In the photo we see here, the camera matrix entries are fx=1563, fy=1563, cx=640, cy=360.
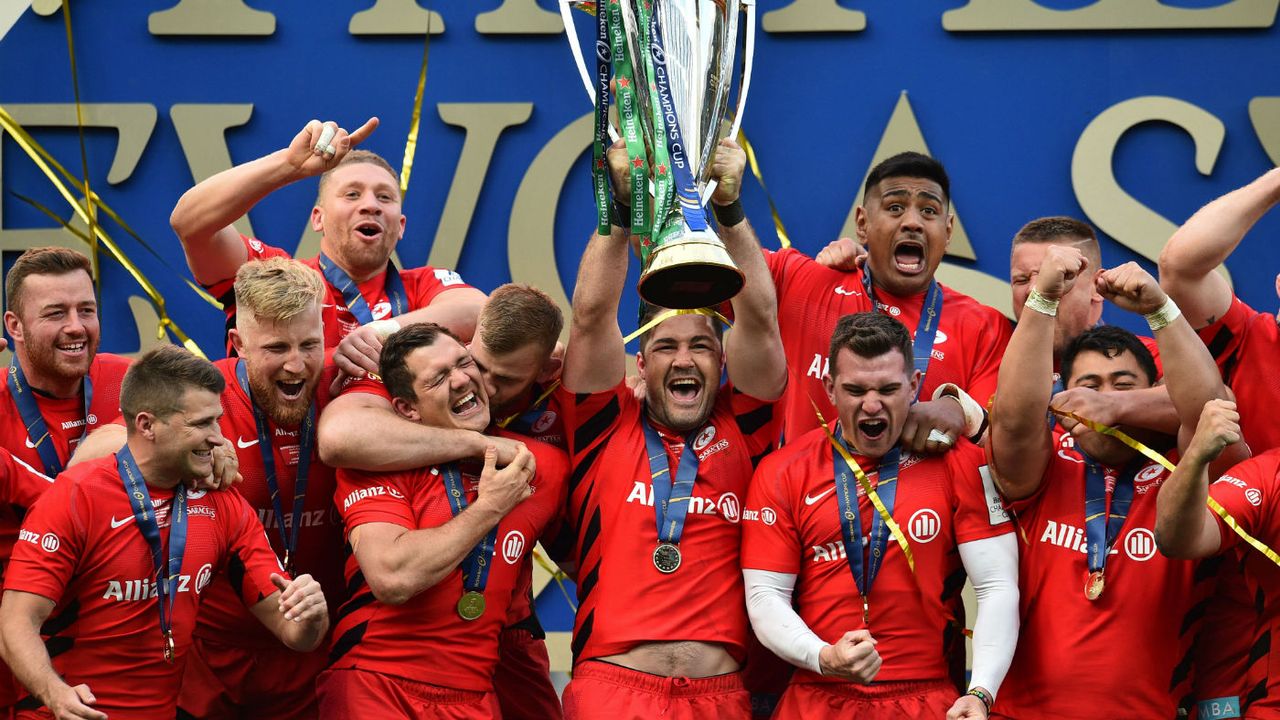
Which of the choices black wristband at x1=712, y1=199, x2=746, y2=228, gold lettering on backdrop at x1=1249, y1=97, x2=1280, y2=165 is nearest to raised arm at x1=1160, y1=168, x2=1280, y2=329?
black wristband at x1=712, y1=199, x2=746, y2=228

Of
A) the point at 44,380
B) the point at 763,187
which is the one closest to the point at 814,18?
the point at 763,187

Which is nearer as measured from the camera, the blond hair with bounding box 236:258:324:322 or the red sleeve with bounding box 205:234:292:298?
the blond hair with bounding box 236:258:324:322

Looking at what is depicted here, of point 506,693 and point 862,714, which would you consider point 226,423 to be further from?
point 862,714

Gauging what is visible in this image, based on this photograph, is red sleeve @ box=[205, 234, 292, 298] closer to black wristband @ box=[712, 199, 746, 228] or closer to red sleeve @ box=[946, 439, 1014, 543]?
black wristband @ box=[712, 199, 746, 228]

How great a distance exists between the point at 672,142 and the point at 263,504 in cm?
174

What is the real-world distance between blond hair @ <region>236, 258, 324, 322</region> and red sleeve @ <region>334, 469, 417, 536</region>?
50cm

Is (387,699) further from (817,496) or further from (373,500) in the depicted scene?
(817,496)

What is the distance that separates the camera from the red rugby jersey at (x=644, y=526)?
4312 mm

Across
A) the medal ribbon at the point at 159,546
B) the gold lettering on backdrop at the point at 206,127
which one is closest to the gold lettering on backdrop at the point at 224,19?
the gold lettering on backdrop at the point at 206,127

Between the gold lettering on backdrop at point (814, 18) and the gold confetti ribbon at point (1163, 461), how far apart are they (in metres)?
2.98

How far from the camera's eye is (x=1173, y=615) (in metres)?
4.16

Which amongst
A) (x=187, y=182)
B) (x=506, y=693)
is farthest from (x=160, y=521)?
(x=187, y=182)

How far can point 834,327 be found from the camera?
4.75 metres

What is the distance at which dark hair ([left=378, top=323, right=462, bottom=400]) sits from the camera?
4.44 meters
